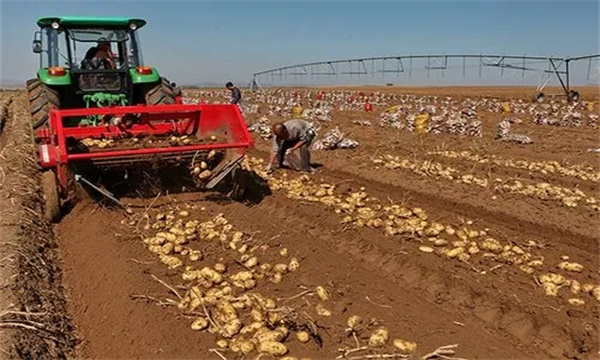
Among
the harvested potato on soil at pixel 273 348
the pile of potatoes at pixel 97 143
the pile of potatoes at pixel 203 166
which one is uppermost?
the pile of potatoes at pixel 97 143

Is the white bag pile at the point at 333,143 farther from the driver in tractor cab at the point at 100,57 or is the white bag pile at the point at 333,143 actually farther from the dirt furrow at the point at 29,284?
the dirt furrow at the point at 29,284

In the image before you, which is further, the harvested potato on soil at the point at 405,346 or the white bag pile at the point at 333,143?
the white bag pile at the point at 333,143

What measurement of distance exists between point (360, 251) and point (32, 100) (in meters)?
5.67

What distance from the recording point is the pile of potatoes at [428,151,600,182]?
8.67 metres

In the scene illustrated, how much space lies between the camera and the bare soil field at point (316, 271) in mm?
3707

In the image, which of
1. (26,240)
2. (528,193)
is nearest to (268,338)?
(26,240)

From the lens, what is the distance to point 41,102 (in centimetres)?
785

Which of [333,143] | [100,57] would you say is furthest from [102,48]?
[333,143]

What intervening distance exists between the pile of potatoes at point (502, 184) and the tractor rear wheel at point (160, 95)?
364cm

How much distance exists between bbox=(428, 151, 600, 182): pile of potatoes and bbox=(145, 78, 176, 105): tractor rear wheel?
5.08 m

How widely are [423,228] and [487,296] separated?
1599mm

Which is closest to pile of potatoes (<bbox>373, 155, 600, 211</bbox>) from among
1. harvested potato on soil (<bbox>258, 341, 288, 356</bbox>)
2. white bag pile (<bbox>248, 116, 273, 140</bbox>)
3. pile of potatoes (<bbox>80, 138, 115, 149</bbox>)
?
white bag pile (<bbox>248, 116, 273, 140</bbox>)

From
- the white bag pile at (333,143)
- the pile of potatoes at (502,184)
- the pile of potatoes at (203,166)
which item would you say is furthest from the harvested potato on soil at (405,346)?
the white bag pile at (333,143)

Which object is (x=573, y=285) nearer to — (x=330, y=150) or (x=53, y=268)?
(x=53, y=268)
